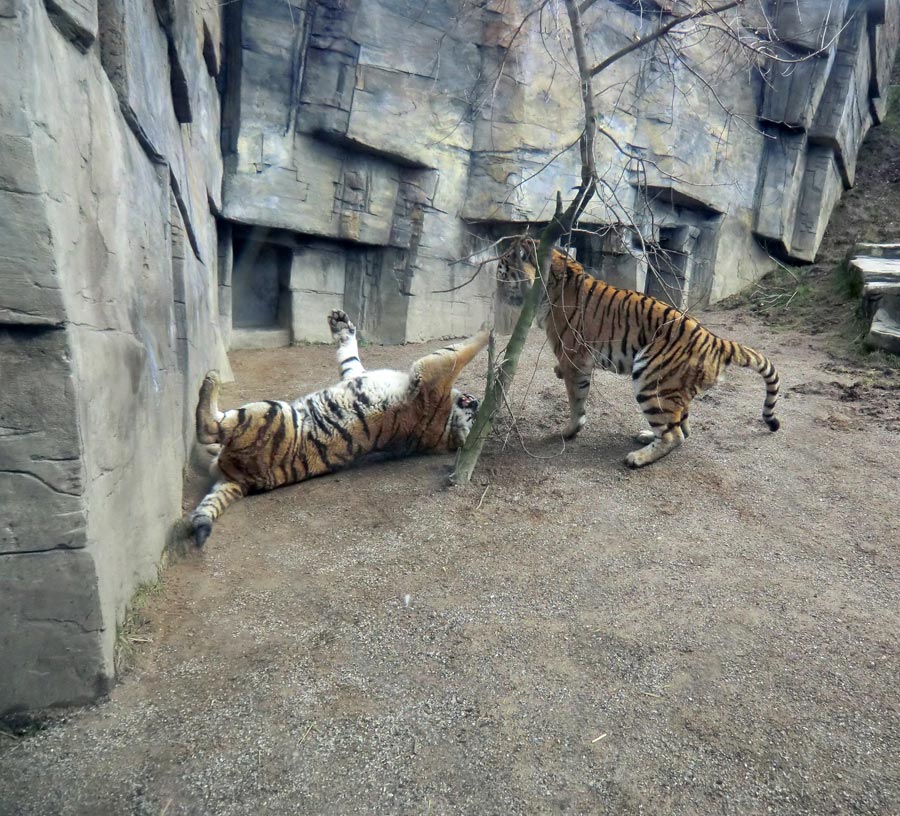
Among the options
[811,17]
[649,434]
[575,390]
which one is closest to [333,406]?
[575,390]

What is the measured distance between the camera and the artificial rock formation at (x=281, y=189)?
2316 mm

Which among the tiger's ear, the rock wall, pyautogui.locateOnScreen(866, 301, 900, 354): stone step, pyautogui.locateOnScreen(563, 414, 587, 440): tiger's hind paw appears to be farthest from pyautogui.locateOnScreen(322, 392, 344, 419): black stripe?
pyautogui.locateOnScreen(866, 301, 900, 354): stone step

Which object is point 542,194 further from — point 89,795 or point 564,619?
point 89,795

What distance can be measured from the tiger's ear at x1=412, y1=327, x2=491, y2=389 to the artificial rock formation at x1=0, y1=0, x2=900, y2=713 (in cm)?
65

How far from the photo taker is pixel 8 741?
2395 mm

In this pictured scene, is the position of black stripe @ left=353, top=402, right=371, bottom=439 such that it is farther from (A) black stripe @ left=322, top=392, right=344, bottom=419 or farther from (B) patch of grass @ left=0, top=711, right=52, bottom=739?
(B) patch of grass @ left=0, top=711, right=52, bottom=739

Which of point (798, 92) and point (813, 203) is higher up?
point (798, 92)

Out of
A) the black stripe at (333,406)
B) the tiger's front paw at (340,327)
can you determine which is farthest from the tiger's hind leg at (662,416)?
the tiger's front paw at (340,327)

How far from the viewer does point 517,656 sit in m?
3.08

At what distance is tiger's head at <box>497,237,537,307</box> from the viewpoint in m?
4.95

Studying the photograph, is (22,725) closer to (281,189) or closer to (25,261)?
(25,261)

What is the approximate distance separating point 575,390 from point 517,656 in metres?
2.98

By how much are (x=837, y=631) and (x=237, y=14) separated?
10.2 m

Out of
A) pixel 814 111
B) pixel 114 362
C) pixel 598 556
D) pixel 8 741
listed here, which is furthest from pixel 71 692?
pixel 814 111
